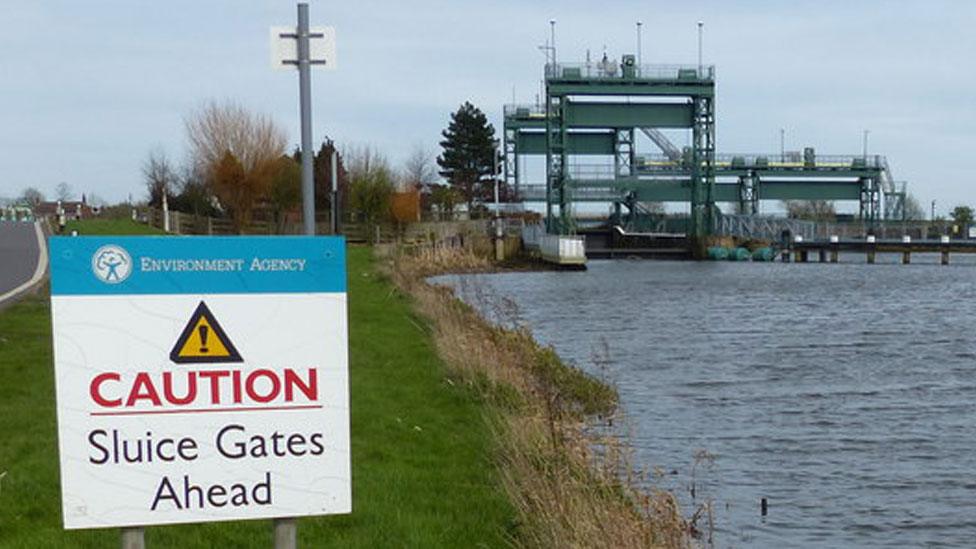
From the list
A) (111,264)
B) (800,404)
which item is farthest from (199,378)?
(800,404)

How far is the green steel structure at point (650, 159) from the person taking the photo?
6981 centimetres

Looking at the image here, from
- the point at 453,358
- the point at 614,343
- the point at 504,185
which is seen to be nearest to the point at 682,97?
the point at 504,185

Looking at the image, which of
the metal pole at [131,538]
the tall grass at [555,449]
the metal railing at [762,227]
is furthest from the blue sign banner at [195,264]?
the metal railing at [762,227]

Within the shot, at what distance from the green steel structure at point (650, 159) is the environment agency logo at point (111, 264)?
65169 mm

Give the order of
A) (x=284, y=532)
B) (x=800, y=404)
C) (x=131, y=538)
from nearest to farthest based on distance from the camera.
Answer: (x=131, y=538)
(x=284, y=532)
(x=800, y=404)

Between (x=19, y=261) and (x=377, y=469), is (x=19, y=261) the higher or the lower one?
the higher one

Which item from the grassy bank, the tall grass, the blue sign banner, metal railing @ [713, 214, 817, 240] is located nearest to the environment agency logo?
the blue sign banner

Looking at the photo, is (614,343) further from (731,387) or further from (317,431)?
(317,431)

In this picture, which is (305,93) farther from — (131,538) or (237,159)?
(237,159)

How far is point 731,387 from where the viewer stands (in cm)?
1847

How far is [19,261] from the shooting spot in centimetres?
3141

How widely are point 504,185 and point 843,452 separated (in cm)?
8387

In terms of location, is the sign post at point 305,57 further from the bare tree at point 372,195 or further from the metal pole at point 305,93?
the bare tree at point 372,195

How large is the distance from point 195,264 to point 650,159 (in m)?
75.4
